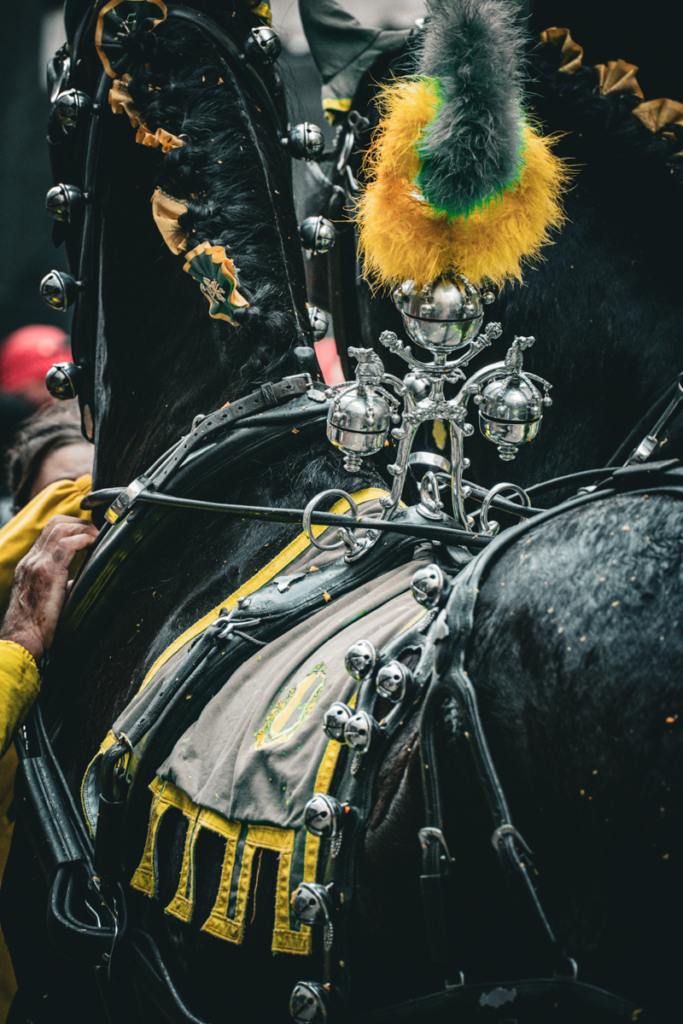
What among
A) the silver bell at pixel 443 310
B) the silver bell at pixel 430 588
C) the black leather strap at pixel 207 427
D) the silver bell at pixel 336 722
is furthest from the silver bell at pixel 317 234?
the silver bell at pixel 336 722

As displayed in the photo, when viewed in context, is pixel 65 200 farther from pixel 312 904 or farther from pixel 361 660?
pixel 312 904

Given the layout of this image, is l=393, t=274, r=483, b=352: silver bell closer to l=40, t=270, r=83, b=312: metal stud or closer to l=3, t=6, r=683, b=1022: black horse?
l=3, t=6, r=683, b=1022: black horse

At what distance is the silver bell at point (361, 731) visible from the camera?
792 millimetres

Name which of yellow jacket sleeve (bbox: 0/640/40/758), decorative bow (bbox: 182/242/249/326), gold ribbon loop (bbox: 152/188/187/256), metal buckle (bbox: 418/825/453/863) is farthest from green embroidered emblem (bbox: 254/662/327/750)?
gold ribbon loop (bbox: 152/188/187/256)

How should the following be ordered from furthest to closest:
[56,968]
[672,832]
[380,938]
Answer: [56,968]
[380,938]
[672,832]

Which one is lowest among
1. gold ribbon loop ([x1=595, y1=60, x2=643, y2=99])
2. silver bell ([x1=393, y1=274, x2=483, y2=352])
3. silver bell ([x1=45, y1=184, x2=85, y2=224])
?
silver bell ([x1=393, y1=274, x2=483, y2=352])

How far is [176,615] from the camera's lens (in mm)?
1205

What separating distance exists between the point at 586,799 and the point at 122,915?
2.10 feet

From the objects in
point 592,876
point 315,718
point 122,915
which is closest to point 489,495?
point 315,718

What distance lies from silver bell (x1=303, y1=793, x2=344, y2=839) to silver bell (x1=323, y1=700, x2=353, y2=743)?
59 millimetres

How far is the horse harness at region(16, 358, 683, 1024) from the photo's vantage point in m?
0.71

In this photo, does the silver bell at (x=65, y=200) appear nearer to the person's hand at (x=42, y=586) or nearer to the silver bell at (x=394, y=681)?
the person's hand at (x=42, y=586)

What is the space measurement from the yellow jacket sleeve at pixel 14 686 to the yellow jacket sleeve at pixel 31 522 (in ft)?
0.76

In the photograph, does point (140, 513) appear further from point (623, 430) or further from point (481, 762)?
point (623, 430)
